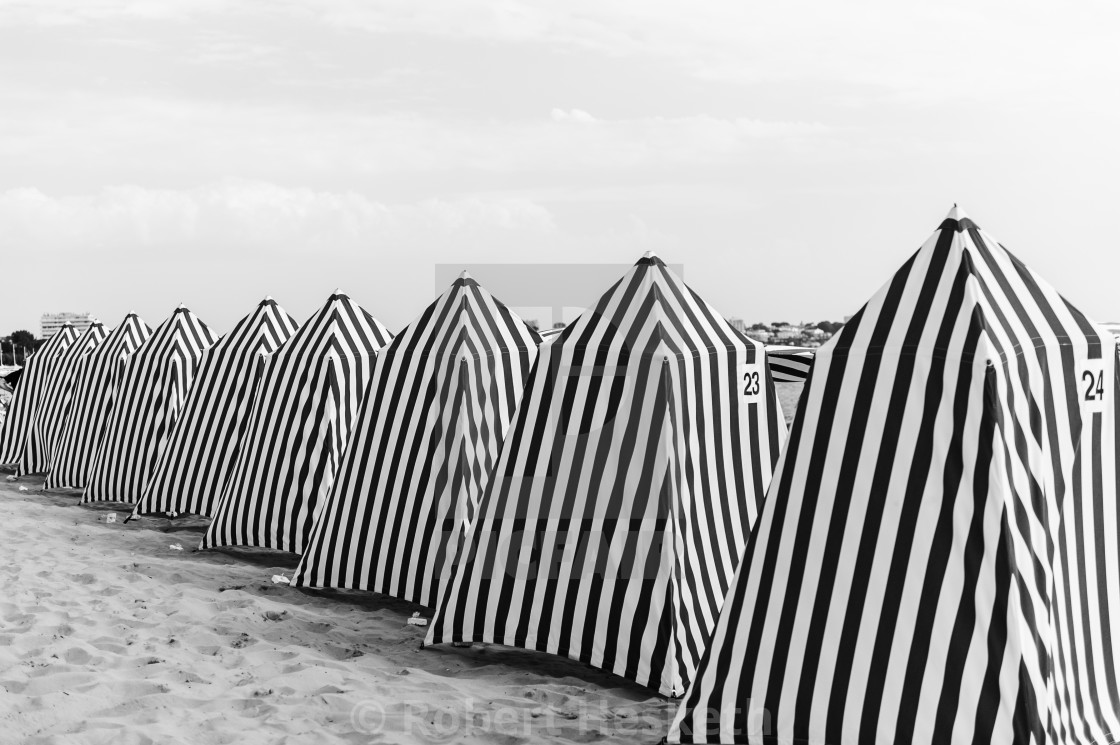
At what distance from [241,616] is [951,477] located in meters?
4.58

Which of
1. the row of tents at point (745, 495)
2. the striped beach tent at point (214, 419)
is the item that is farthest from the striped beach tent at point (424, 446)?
the striped beach tent at point (214, 419)

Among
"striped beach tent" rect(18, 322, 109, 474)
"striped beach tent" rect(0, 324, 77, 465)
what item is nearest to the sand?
"striped beach tent" rect(18, 322, 109, 474)

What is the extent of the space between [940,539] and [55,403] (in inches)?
519

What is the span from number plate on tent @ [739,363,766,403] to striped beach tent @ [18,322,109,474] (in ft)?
34.8

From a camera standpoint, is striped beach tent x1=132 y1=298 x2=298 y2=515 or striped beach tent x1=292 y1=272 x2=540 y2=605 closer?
striped beach tent x1=292 y1=272 x2=540 y2=605

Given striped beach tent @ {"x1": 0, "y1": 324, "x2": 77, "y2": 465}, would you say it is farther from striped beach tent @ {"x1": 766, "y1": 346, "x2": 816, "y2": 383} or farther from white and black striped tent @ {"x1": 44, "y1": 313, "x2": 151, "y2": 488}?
striped beach tent @ {"x1": 766, "y1": 346, "x2": 816, "y2": 383}

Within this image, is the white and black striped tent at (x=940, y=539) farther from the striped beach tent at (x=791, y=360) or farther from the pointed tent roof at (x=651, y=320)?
the striped beach tent at (x=791, y=360)

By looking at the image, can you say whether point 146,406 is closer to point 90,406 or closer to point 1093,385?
point 90,406

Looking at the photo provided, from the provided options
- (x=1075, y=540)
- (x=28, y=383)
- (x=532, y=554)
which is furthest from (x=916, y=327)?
(x=28, y=383)

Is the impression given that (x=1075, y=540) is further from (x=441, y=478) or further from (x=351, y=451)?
(x=351, y=451)

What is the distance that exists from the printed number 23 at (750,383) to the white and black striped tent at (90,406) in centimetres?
894

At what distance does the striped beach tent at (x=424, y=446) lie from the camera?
281 inches

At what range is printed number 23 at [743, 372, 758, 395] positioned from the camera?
6258 mm

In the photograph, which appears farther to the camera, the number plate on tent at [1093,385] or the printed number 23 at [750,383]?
the printed number 23 at [750,383]
